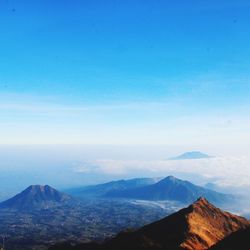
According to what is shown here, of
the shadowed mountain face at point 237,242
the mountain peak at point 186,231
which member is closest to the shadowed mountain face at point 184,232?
the mountain peak at point 186,231

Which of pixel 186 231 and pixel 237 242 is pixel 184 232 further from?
pixel 237 242

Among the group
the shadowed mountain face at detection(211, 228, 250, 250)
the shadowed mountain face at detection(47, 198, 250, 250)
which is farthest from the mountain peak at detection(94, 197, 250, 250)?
the shadowed mountain face at detection(211, 228, 250, 250)

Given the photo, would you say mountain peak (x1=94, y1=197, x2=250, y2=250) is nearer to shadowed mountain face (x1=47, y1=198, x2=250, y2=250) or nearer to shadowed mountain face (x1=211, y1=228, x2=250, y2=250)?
shadowed mountain face (x1=47, y1=198, x2=250, y2=250)

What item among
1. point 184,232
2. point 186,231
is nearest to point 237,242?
point 184,232

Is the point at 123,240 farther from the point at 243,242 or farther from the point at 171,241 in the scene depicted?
the point at 243,242

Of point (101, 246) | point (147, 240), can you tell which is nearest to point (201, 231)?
point (147, 240)

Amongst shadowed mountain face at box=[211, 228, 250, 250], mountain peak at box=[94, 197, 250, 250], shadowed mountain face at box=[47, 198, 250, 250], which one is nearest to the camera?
shadowed mountain face at box=[211, 228, 250, 250]
